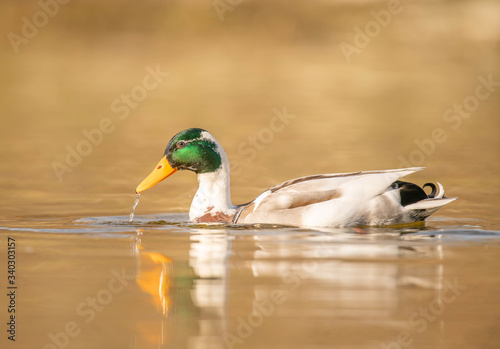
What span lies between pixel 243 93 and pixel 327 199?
58.8 feet

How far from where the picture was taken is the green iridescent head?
11.2m


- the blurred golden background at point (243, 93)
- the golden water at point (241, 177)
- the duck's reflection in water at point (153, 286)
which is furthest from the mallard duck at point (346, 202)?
the blurred golden background at point (243, 93)

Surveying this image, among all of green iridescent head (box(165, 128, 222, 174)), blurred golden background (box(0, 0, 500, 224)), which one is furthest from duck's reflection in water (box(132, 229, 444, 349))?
blurred golden background (box(0, 0, 500, 224))

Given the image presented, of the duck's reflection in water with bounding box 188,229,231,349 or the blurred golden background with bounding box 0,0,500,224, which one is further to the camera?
the blurred golden background with bounding box 0,0,500,224

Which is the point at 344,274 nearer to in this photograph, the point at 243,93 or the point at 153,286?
the point at 153,286

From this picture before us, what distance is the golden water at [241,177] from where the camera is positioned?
6.70 metres

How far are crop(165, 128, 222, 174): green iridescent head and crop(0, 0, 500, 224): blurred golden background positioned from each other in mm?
1221

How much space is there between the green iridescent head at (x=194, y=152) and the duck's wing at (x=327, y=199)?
0.95 meters

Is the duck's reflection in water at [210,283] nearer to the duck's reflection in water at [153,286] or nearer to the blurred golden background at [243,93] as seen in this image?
the duck's reflection in water at [153,286]

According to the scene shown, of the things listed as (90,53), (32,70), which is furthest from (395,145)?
(90,53)

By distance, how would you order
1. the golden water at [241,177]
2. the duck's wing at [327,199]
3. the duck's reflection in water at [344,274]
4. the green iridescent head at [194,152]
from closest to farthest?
the golden water at [241,177] → the duck's reflection in water at [344,274] → the duck's wing at [327,199] → the green iridescent head at [194,152]

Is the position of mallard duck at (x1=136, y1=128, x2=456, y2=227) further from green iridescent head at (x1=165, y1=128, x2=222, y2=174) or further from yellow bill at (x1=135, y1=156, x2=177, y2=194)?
yellow bill at (x1=135, y1=156, x2=177, y2=194)

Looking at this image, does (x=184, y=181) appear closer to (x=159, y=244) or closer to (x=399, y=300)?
(x=159, y=244)

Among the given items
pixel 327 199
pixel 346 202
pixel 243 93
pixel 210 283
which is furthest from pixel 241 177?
pixel 243 93
